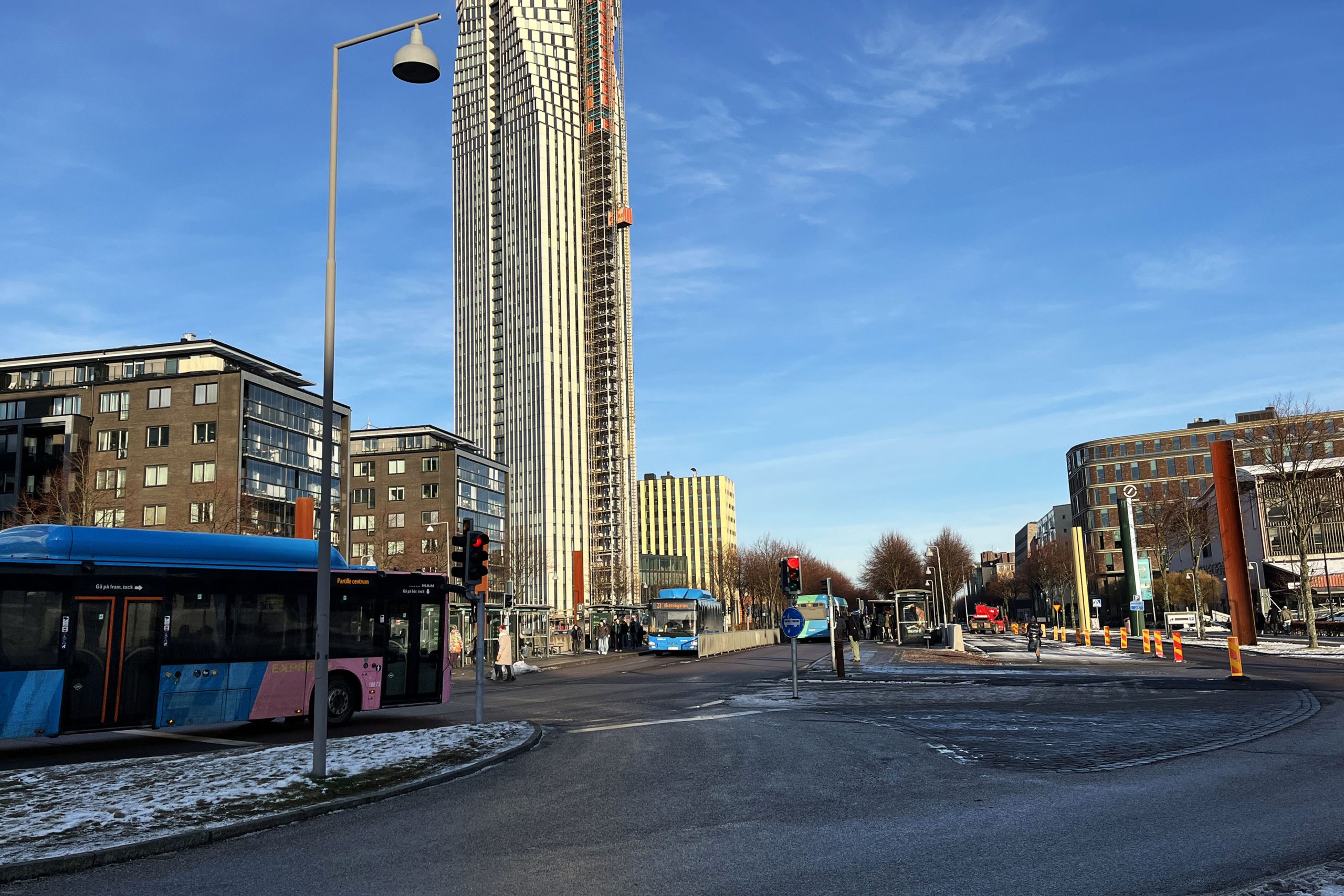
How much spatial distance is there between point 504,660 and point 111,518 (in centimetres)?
3871

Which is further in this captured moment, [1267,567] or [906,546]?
[906,546]

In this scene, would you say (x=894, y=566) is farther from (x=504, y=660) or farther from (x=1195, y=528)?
(x=504, y=660)

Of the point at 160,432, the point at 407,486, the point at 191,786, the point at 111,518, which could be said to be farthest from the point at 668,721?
the point at 407,486

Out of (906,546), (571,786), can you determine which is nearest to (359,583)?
(571,786)

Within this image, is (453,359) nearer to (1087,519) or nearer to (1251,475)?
(1087,519)

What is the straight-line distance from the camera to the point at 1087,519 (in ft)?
400

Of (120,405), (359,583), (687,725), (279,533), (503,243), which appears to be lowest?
(687,725)

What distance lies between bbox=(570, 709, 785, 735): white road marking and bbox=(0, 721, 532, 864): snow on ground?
1.87m

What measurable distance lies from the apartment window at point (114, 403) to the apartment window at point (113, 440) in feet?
3.83

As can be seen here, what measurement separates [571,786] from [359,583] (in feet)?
27.7

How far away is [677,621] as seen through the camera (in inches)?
2010

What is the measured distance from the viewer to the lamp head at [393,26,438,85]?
39.9 feet

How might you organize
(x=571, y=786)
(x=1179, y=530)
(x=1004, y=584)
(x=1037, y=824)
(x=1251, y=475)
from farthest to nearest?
1. (x=1004, y=584)
2. (x=1251, y=475)
3. (x=1179, y=530)
4. (x=571, y=786)
5. (x=1037, y=824)

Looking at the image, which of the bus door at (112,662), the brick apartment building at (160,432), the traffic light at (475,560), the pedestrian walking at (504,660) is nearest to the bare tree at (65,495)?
the brick apartment building at (160,432)
